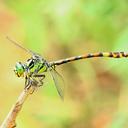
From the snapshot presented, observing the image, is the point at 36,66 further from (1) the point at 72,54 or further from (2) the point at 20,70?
(1) the point at 72,54

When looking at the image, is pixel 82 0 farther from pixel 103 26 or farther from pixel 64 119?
pixel 64 119

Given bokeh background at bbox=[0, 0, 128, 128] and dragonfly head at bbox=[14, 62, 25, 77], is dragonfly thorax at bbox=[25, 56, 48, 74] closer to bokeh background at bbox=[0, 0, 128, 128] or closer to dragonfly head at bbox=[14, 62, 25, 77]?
dragonfly head at bbox=[14, 62, 25, 77]

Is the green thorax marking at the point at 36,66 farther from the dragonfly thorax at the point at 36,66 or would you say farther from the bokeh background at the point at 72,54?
the bokeh background at the point at 72,54

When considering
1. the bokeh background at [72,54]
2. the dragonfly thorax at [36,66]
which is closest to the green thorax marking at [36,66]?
the dragonfly thorax at [36,66]

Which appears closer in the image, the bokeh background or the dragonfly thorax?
the dragonfly thorax

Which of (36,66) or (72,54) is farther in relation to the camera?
(72,54)

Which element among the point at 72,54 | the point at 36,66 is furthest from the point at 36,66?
the point at 72,54

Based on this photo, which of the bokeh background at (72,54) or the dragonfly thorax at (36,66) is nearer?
the dragonfly thorax at (36,66)

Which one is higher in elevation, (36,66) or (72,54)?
(72,54)

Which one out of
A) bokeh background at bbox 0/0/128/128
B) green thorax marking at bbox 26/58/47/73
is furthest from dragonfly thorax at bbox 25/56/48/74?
bokeh background at bbox 0/0/128/128
